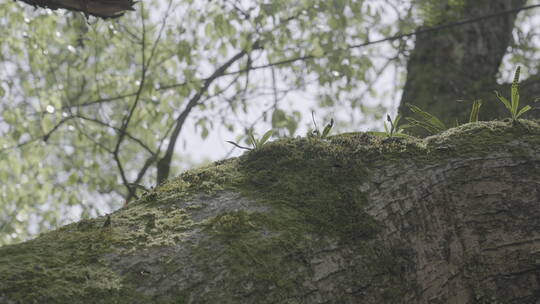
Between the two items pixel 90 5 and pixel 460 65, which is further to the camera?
pixel 460 65

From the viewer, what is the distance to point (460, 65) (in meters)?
4.15

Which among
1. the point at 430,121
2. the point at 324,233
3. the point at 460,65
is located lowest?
the point at 324,233

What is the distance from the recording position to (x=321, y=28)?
5879mm

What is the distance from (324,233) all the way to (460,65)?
3.18 meters

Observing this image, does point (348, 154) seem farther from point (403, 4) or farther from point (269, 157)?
point (403, 4)

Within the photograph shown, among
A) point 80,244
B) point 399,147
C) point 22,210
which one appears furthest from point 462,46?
point 22,210

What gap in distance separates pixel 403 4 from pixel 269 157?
4.52 m

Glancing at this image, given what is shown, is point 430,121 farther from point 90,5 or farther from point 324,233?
point 90,5

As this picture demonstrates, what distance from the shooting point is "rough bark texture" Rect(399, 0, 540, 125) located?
3797 mm

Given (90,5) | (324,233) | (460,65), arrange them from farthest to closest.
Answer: (460,65) < (90,5) < (324,233)

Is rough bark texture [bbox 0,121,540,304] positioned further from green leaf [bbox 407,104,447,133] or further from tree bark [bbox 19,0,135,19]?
tree bark [bbox 19,0,135,19]

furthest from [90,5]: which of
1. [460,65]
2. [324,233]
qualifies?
[460,65]

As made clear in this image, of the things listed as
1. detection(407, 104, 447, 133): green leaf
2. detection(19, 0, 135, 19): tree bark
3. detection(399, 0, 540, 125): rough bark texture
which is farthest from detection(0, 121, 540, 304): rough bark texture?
detection(399, 0, 540, 125): rough bark texture

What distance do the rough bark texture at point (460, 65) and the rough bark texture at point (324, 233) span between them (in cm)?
195
